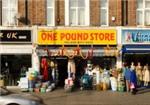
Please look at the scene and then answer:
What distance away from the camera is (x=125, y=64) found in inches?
1328

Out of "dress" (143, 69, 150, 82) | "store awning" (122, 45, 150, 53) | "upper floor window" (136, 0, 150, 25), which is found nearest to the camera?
"dress" (143, 69, 150, 82)

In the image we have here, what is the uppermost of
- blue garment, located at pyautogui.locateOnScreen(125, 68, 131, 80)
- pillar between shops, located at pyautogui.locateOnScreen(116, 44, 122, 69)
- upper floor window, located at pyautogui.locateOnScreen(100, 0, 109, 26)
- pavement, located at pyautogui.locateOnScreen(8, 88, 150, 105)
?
→ upper floor window, located at pyautogui.locateOnScreen(100, 0, 109, 26)

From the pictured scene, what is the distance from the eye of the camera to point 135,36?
3381 centimetres

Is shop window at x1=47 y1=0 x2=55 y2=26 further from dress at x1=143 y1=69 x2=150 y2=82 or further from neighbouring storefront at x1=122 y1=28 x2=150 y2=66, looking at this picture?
dress at x1=143 y1=69 x2=150 y2=82

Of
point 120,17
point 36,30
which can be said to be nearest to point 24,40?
point 36,30

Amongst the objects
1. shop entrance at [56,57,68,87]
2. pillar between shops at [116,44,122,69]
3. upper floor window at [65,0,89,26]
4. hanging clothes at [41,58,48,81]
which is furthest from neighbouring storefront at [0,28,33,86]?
pillar between shops at [116,44,122,69]

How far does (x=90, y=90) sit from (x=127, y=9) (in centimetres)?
545

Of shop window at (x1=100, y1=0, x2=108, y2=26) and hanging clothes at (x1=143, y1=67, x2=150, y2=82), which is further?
shop window at (x1=100, y1=0, x2=108, y2=26)

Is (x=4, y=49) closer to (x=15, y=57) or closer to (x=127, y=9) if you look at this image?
(x=15, y=57)

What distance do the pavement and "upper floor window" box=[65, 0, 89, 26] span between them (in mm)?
4252

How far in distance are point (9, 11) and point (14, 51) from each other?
2.64 m

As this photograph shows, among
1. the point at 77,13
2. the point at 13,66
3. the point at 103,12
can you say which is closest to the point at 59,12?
the point at 77,13

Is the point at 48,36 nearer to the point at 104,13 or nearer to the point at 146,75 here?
the point at 104,13

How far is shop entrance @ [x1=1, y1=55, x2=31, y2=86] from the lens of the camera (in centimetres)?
3431
